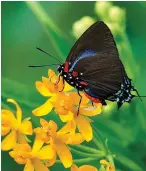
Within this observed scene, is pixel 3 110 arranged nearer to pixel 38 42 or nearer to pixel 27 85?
pixel 27 85

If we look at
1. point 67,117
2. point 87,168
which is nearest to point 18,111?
point 67,117

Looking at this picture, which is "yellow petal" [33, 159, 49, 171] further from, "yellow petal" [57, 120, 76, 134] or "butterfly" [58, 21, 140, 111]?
"butterfly" [58, 21, 140, 111]

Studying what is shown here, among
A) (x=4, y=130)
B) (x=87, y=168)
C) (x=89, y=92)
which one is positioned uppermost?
(x=89, y=92)

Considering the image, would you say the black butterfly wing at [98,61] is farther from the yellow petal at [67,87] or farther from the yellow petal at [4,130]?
the yellow petal at [4,130]

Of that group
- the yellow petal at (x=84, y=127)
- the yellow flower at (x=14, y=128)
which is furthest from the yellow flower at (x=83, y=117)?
the yellow flower at (x=14, y=128)

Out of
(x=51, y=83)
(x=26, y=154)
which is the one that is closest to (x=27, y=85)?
(x=51, y=83)

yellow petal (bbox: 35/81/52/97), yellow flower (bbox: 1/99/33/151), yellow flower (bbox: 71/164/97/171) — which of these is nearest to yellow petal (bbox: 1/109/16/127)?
yellow flower (bbox: 1/99/33/151)

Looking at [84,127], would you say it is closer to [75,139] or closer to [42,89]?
[75,139]
